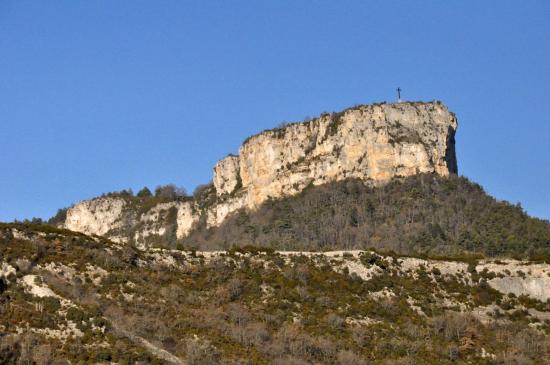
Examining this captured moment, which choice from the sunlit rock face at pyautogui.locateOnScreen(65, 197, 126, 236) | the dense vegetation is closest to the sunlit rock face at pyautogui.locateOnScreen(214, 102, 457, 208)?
the dense vegetation

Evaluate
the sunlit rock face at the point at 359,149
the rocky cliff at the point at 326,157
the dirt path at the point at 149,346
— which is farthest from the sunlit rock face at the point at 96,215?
the dirt path at the point at 149,346

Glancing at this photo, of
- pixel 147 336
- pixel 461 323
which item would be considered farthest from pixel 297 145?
pixel 147 336

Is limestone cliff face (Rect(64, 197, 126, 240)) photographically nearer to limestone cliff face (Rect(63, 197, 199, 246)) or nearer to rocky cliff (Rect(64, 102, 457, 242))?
limestone cliff face (Rect(63, 197, 199, 246))

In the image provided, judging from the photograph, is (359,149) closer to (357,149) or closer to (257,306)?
(357,149)

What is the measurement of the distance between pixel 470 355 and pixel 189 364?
18.1 m

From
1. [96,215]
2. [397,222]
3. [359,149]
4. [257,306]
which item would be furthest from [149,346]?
[96,215]

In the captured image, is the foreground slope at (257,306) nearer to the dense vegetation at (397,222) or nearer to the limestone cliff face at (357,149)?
the dense vegetation at (397,222)

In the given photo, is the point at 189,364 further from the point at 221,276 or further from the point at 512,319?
the point at 512,319

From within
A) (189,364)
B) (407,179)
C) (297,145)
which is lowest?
(189,364)

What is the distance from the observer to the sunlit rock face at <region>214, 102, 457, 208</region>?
139250mm

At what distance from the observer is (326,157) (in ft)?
485

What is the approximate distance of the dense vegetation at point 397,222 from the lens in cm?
11212

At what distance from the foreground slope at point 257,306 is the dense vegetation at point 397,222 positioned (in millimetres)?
27561

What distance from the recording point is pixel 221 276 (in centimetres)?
7288
